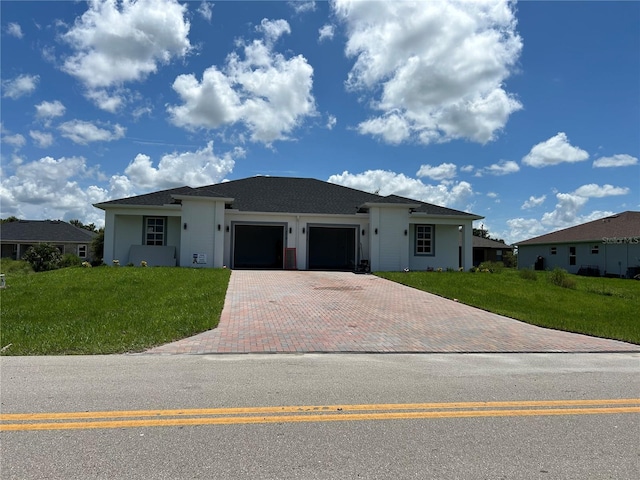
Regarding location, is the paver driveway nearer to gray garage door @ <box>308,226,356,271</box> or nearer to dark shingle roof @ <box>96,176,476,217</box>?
dark shingle roof @ <box>96,176,476,217</box>

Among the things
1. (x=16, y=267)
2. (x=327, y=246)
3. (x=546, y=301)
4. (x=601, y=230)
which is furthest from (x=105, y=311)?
(x=601, y=230)

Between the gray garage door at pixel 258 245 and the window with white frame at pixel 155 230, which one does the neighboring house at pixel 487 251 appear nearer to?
the gray garage door at pixel 258 245

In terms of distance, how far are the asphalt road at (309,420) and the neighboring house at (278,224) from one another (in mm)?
15950

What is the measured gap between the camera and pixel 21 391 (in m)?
5.19

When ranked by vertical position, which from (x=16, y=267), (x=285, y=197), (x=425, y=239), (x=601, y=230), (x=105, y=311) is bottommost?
(x=105, y=311)

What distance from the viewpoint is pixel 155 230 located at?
2388cm

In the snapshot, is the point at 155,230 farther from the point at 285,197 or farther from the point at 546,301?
the point at 546,301

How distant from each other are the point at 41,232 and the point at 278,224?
117ft

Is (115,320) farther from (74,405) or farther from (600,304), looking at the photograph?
(600,304)

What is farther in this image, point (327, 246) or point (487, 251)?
point (487, 251)

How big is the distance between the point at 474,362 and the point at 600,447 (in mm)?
3314

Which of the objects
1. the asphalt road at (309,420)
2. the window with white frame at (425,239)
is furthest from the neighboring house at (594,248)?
the asphalt road at (309,420)

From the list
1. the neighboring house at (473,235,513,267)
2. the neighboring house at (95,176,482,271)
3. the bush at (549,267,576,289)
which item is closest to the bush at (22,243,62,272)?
the neighboring house at (95,176,482,271)

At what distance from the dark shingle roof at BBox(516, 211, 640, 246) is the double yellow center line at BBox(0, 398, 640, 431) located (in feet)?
102
